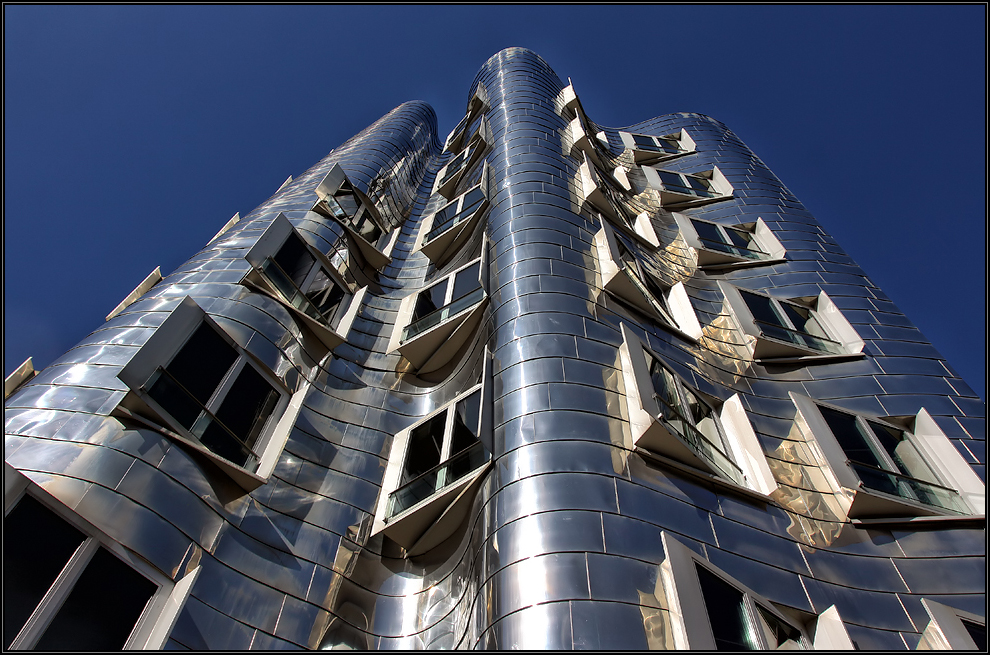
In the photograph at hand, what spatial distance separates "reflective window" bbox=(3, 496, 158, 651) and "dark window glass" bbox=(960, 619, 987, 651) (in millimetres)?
12961

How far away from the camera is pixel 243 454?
1061cm

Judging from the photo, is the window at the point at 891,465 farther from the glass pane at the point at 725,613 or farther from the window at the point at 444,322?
the window at the point at 444,322

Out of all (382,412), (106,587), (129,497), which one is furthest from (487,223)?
(106,587)

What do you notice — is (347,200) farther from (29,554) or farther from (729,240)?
(29,554)

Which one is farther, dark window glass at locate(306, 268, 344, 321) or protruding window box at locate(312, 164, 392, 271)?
protruding window box at locate(312, 164, 392, 271)

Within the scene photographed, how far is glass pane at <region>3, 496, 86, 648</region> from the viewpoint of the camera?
6711 mm

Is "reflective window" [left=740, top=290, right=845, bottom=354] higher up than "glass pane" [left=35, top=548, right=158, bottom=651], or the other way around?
"reflective window" [left=740, top=290, right=845, bottom=354]

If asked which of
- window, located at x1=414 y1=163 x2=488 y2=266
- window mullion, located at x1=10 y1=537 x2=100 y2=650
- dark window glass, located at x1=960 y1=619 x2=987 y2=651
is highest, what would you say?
window, located at x1=414 y1=163 x2=488 y2=266

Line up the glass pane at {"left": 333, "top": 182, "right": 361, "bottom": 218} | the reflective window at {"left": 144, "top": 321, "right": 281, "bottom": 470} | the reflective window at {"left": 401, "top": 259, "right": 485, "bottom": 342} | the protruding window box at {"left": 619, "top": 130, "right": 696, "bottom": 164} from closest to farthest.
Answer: the reflective window at {"left": 144, "top": 321, "right": 281, "bottom": 470}
the reflective window at {"left": 401, "top": 259, "right": 485, "bottom": 342}
the glass pane at {"left": 333, "top": 182, "right": 361, "bottom": 218}
the protruding window box at {"left": 619, "top": 130, "right": 696, "bottom": 164}

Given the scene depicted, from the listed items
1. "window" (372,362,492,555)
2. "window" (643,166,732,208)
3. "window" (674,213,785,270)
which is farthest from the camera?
"window" (643,166,732,208)

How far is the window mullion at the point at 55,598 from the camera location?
662 cm

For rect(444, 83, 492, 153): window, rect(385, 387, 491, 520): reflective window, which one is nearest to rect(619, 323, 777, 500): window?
rect(385, 387, 491, 520): reflective window

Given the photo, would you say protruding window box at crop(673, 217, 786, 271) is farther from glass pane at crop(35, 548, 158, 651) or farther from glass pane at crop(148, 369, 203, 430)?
glass pane at crop(35, 548, 158, 651)

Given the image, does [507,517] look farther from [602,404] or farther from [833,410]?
[833,410]
